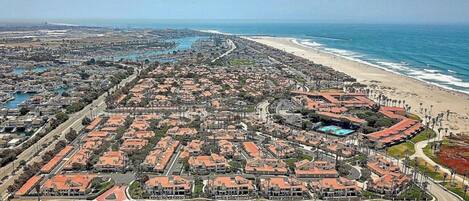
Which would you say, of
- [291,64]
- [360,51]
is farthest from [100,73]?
[360,51]

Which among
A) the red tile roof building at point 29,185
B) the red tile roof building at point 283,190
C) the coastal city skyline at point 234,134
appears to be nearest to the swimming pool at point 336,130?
the coastal city skyline at point 234,134

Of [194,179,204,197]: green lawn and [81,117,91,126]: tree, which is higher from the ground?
[81,117,91,126]: tree

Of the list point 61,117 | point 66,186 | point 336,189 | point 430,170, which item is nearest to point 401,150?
point 430,170

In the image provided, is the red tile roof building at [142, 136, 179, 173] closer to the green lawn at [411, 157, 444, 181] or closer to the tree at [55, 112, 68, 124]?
the tree at [55, 112, 68, 124]

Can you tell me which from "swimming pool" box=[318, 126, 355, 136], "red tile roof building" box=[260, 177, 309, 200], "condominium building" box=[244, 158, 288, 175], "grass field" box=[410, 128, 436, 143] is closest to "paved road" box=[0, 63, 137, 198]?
"condominium building" box=[244, 158, 288, 175]

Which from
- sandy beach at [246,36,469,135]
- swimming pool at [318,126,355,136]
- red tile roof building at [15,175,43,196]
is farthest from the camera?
sandy beach at [246,36,469,135]
